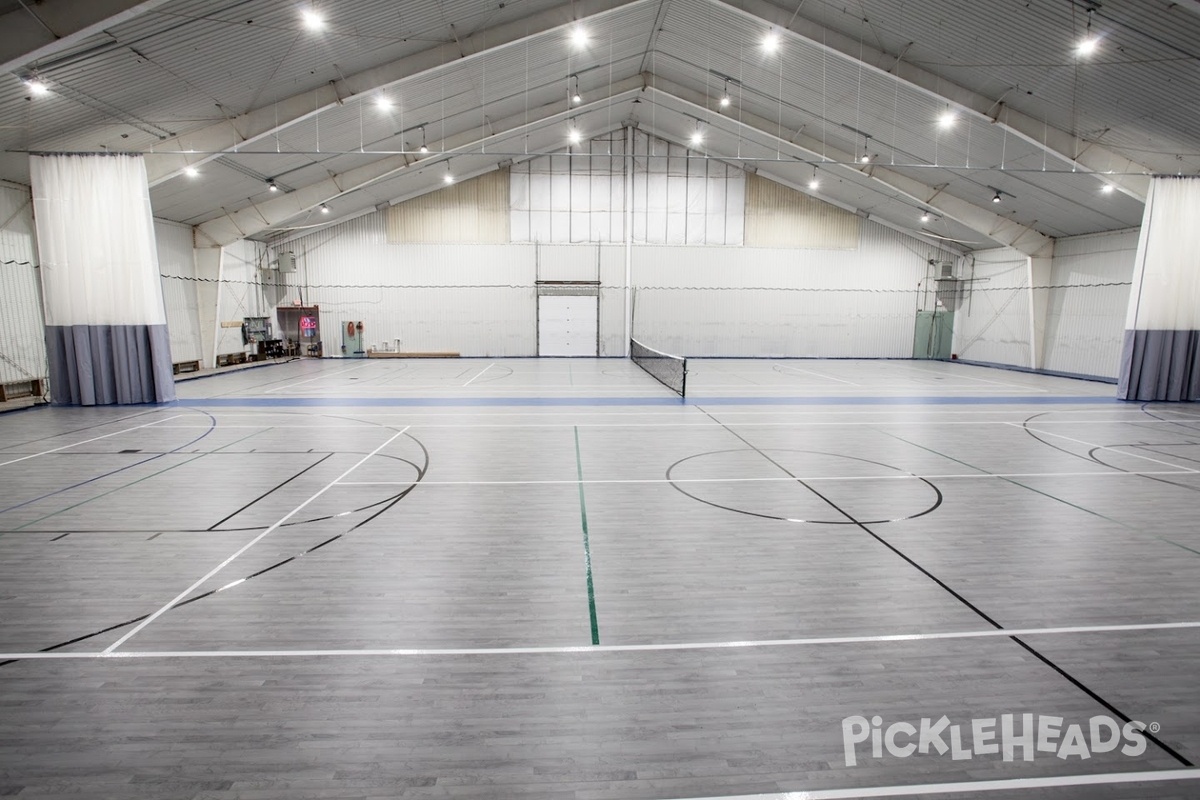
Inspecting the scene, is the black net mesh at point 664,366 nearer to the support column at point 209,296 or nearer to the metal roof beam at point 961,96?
the metal roof beam at point 961,96

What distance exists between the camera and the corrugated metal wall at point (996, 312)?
26703mm

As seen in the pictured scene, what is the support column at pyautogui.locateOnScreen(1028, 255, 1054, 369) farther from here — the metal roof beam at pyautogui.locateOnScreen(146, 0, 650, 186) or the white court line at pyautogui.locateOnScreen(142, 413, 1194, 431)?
the metal roof beam at pyautogui.locateOnScreen(146, 0, 650, 186)

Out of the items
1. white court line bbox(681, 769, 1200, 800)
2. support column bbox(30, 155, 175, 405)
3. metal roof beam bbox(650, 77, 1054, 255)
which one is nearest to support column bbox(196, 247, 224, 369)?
support column bbox(30, 155, 175, 405)

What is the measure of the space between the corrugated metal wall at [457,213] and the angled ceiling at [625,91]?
2702 millimetres

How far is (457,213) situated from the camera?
29094 millimetres

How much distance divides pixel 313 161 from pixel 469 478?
17.4m

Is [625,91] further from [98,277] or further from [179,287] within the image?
[98,277]

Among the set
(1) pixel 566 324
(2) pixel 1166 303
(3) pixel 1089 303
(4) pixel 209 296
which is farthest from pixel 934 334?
(4) pixel 209 296

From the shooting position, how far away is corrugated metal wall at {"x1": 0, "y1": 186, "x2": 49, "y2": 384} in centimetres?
1489

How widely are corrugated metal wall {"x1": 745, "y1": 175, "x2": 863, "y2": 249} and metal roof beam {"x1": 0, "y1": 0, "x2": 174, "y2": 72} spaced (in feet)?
82.5

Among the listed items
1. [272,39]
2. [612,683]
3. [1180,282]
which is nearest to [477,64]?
[272,39]

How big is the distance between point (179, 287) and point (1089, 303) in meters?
33.7

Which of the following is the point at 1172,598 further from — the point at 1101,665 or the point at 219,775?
the point at 219,775

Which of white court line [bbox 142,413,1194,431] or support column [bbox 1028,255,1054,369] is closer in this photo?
white court line [bbox 142,413,1194,431]
